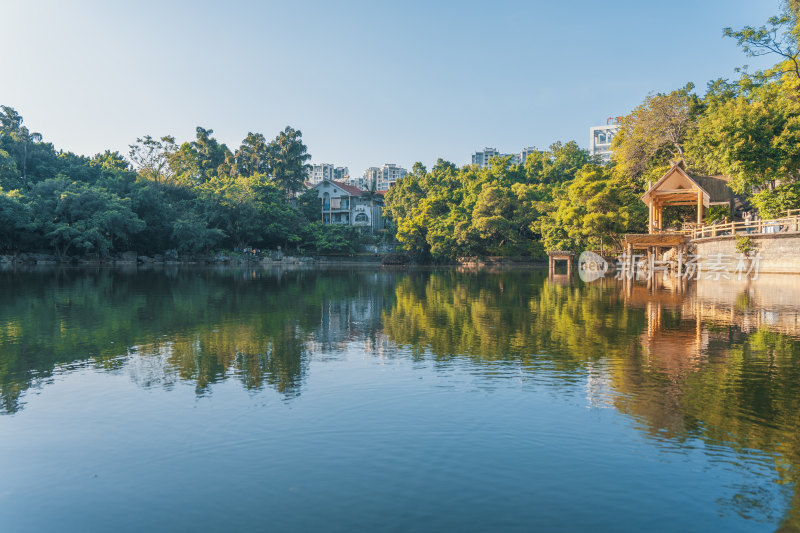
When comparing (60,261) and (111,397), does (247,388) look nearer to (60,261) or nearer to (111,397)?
(111,397)

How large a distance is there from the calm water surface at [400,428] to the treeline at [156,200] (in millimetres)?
42987

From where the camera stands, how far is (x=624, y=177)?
47.2 m

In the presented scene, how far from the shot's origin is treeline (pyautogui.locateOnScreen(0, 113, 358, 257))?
5069 cm

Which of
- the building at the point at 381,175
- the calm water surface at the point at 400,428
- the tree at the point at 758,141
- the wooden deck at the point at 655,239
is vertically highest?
the building at the point at 381,175

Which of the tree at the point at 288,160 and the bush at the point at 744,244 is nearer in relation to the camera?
the bush at the point at 744,244

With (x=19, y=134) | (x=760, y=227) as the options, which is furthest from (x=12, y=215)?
(x=760, y=227)

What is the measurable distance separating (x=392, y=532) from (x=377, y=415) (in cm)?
280

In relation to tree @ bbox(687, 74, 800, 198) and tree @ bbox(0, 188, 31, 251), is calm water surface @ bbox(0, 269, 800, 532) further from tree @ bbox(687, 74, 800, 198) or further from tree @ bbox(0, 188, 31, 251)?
tree @ bbox(0, 188, 31, 251)

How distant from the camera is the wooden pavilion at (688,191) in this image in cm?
3609

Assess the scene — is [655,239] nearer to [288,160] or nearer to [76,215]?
[76,215]

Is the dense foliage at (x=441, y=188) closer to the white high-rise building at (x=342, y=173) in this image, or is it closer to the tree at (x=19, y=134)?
the tree at (x=19, y=134)

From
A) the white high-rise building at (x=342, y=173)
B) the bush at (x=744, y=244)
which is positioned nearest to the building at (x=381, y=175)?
the white high-rise building at (x=342, y=173)

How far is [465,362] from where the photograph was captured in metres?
9.80

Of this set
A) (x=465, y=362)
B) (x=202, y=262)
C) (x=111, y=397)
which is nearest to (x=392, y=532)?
(x=111, y=397)
